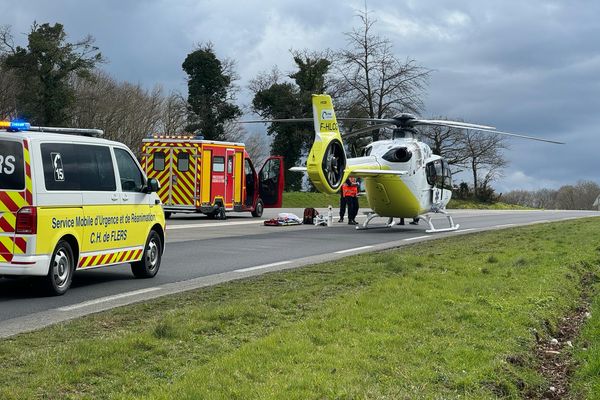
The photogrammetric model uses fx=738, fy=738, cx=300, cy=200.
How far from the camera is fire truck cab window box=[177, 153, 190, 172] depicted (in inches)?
1076

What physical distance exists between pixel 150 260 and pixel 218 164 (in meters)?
16.3

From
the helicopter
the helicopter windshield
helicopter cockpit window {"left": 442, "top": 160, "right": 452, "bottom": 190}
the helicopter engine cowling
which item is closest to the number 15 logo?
the helicopter engine cowling

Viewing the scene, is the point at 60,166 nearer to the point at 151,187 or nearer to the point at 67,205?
the point at 67,205

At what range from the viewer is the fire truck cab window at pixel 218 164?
91.7 feet

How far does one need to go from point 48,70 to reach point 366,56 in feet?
77.3

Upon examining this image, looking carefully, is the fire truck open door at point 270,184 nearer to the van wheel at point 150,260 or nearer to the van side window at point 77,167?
the van wheel at point 150,260

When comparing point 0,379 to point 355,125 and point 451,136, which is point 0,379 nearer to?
point 355,125

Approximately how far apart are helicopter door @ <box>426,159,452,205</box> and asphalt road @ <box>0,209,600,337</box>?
1.33 meters

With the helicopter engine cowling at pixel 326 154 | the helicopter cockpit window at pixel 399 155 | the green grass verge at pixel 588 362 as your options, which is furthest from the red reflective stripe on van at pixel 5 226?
the helicopter cockpit window at pixel 399 155

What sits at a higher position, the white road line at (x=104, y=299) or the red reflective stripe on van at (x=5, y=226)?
the red reflective stripe on van at (x=5, y=226)

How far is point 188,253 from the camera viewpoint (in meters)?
15.7

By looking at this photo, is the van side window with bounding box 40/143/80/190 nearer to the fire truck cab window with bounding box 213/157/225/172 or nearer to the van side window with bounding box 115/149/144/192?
the van side window with bounding box 115/149/144/192

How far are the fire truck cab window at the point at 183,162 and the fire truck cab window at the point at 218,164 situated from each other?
1078mm

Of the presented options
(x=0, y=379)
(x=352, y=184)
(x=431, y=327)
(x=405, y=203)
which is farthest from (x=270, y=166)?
(x=0, y=379)
